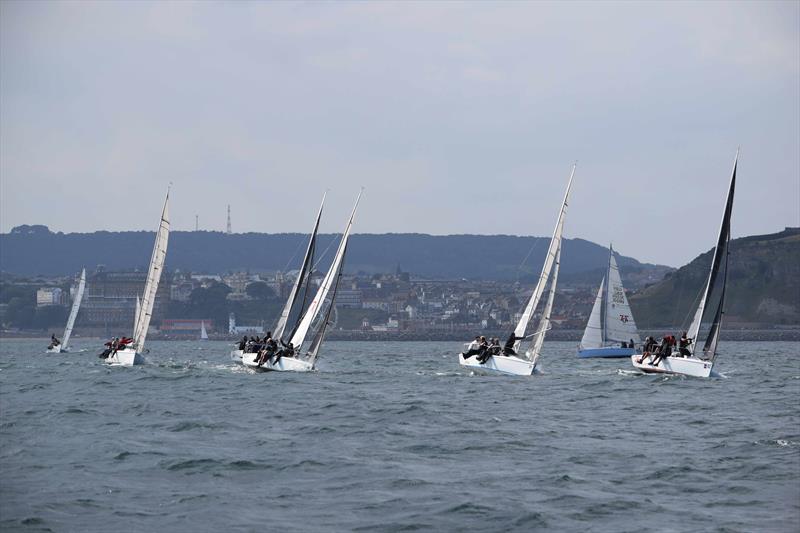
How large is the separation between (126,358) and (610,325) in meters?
34.9

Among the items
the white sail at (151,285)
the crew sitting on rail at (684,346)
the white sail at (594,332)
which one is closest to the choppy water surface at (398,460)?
the crew sitting on rail at (684,346)

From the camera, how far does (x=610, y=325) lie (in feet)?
278

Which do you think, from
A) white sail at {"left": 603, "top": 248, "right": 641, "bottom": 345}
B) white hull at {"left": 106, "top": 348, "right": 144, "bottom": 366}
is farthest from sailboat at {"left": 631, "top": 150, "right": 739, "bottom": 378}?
white sail at {"left": 603, "top": 248, "right": 641, "bottom": 345}

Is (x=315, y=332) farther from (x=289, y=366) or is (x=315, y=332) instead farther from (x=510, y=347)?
(x=510, y=347)

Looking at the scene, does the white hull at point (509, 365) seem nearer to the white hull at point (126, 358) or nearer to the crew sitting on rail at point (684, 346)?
the crew sitting on rail at point (684, 346)

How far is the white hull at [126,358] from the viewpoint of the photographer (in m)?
61.9

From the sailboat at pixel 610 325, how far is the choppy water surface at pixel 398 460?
3915 centimetres

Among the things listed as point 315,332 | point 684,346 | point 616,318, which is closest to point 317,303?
point 315,332

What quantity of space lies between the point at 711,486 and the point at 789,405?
17.1 m

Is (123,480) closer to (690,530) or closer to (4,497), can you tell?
(4,497)

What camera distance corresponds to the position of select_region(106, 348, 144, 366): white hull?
203 feet

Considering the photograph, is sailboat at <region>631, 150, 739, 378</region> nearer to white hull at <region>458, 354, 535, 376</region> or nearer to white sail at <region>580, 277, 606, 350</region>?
white hull at <region>458, 354, 535, 376</region>

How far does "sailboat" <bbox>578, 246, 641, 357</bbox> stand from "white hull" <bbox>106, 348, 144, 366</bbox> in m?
32.7

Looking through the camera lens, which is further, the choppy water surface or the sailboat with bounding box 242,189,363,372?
the sailboat with bounding box 242,189,363,372
